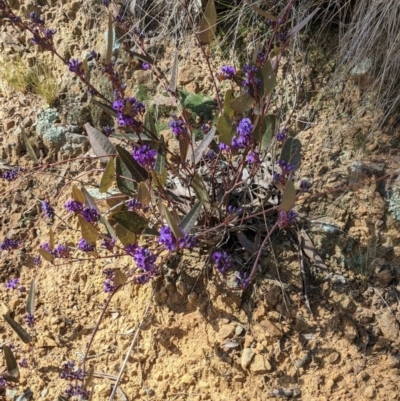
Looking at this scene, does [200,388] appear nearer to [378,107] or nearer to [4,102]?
[378,107]

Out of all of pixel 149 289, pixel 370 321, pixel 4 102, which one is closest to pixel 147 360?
pixel 149 289

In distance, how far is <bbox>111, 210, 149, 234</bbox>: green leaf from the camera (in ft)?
5.06

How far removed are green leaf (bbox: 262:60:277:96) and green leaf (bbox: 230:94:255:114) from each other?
0.06 metres

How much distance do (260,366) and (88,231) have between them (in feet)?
2.38

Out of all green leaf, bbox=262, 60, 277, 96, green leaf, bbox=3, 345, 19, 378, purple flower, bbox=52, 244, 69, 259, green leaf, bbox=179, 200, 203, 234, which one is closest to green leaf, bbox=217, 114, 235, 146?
green leaf, bbox=262, 60, 277, 96

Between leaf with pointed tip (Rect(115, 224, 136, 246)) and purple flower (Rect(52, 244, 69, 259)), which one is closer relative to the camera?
leaf with pointed tip (Rect(115, 224, 136, 246))

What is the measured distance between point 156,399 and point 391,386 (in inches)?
30.0

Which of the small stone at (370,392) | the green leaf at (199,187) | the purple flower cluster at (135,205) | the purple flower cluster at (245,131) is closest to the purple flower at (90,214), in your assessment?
the purple flower cluster at (135,205)

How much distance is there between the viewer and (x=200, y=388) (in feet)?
5.74

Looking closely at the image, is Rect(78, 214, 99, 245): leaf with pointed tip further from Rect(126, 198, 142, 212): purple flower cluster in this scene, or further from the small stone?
the small stone

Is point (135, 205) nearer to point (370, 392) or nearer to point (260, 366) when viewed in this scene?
point (260, 366)

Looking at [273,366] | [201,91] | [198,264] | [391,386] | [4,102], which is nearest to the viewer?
[391,386]

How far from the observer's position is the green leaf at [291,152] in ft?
5.45

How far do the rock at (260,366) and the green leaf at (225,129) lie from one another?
0.73 metres
